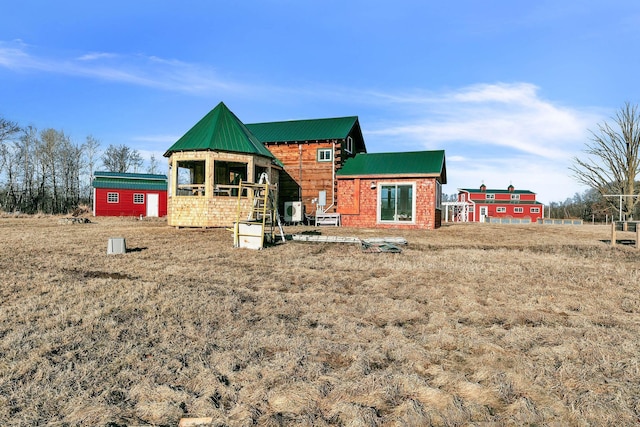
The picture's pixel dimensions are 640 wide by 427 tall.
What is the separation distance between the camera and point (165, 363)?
3.61 metres

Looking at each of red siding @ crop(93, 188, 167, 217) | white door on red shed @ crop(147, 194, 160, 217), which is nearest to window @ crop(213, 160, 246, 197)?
red siding @ crop(93, 188, 167, 217)

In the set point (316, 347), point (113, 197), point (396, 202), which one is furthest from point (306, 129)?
point (316, 347)

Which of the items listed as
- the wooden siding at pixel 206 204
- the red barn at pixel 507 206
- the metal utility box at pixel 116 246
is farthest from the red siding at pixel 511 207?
the metal utility box at pixel 116 246

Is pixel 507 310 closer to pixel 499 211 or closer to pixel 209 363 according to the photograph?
pixel 209 363

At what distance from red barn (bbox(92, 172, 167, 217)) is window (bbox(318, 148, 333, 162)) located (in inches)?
767

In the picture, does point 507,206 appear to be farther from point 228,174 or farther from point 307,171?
point 228,174

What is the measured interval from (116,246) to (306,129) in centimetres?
1740

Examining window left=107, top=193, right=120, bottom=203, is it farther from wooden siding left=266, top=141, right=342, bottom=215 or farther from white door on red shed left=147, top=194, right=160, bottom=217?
wooden siding left=266, top=141, right=342, bottom=215

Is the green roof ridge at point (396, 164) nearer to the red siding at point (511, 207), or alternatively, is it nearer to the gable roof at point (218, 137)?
the gable roof at point (218, 137)

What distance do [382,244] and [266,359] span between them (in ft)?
28.8

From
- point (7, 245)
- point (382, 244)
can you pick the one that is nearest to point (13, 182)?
point (7, 245)

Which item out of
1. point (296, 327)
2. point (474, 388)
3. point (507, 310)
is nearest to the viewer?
point (474, 388)

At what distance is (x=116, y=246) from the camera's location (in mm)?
10266

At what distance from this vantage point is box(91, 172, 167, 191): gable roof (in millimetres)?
36219
